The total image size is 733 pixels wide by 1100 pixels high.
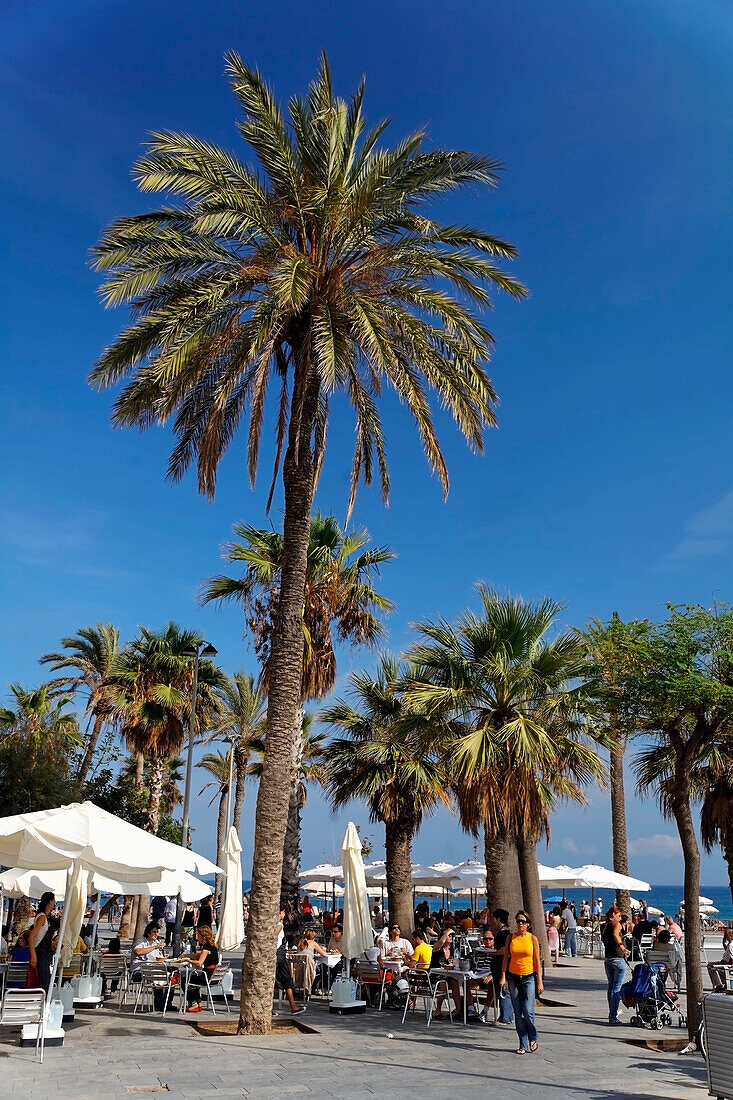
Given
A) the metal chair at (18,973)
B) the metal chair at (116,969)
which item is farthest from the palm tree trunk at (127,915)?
the metal chair at (18,973)

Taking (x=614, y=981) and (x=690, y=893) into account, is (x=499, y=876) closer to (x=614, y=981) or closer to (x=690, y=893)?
(x=614, y=981)

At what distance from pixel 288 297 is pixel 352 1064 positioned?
9677 mm

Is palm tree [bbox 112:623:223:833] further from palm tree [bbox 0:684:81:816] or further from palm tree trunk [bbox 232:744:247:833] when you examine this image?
palm tree trunk [bbox 232:744:247:833]

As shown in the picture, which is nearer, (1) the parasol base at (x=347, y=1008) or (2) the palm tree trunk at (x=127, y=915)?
(1) the parasol base at (x=347, y=1008)

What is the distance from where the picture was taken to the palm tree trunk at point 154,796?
32219 millimetres

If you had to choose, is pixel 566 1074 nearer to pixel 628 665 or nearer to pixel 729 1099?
pixel 729 1099

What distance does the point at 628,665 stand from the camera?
14.0 meters

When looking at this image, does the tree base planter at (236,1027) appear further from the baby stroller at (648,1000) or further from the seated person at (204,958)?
the baby stroller at (648,1000)

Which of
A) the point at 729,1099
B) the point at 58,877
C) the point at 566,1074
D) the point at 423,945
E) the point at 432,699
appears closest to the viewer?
the point at 729,1099

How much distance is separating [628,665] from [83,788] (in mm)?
25659

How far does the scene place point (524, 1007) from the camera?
481 inches

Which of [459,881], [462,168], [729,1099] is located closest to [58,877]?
[729,1099]

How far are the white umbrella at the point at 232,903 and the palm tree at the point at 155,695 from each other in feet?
36.2

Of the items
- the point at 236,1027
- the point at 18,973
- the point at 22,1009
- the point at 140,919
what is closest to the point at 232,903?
the point at 236,1027
